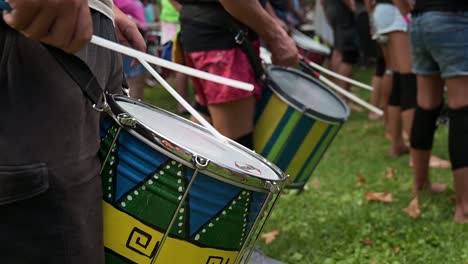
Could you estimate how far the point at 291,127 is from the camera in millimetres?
3020

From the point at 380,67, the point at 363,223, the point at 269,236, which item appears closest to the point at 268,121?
the point at 269,236

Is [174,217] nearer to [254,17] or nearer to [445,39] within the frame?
[254,17]

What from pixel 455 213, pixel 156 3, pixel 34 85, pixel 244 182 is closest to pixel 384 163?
pixel 455 213

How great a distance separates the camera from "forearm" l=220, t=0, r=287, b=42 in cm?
263

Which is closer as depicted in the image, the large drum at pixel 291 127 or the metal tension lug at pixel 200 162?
the metal tension lug at pixel 200 162

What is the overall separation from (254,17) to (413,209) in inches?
54.6

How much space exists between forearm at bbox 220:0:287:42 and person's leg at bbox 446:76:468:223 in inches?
33.5

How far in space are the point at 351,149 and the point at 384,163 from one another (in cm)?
56

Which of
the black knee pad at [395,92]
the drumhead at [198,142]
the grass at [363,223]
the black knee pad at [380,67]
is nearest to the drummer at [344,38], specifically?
the black knee pad at [380,67]

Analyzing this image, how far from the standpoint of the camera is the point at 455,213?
131 inches

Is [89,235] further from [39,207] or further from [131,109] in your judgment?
[131,109]

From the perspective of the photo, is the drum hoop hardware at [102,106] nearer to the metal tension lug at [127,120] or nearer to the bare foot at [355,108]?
the metal tension lug at [127,120]

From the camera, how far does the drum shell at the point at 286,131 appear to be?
3.00 metres

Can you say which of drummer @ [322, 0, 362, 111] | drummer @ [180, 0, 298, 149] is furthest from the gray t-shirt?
drummer @ [322, 0, 362, 111]
